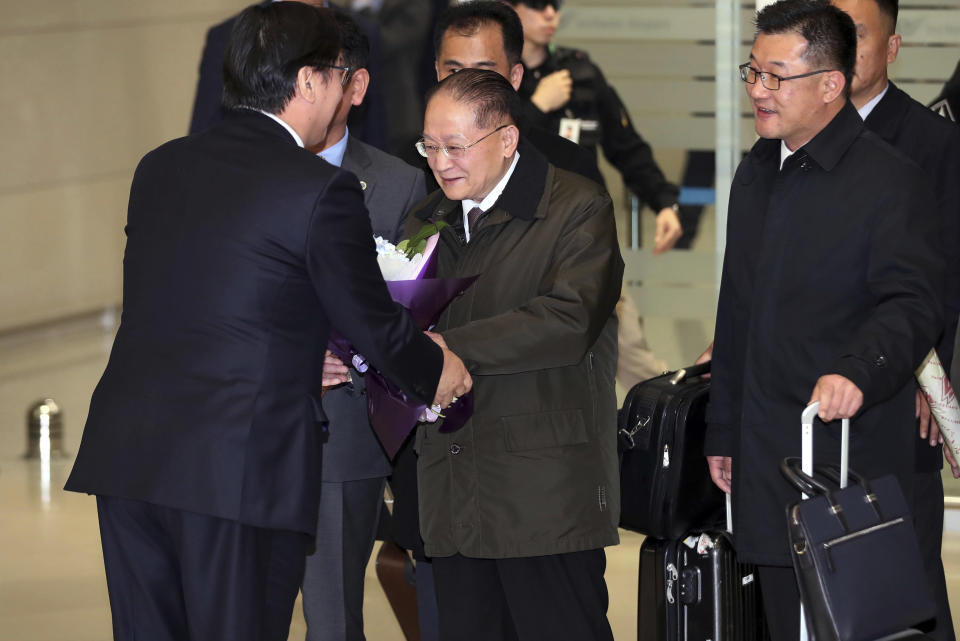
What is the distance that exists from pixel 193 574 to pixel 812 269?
1.41 m

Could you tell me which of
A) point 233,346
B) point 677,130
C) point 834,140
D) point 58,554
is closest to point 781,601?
point 834,140

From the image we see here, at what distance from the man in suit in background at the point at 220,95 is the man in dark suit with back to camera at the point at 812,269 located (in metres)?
1.62

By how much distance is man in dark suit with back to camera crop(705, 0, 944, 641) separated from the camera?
296 cm

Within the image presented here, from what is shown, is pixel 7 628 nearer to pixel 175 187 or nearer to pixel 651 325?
pixel 175 187

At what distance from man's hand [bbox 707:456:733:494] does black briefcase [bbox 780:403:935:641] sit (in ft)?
1.81

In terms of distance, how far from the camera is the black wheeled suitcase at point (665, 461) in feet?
11.3

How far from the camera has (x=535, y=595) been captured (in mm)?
3225

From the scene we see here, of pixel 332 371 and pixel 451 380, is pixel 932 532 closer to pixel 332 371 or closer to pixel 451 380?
pixel 451 380

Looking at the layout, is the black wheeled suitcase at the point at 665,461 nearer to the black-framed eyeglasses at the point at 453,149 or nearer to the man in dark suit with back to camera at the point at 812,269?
the man in dark suit with back to camera at the point at 812,269

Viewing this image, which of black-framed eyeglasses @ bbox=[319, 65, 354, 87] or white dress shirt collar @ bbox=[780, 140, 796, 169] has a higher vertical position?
black-framed eyeglasses @ bbox=[319, 65, 354, 87]

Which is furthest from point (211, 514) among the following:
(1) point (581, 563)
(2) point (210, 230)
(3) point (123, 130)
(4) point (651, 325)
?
(3) point (123, 130)

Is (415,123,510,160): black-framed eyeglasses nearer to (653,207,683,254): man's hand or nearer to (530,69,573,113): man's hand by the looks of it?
(530,69,573,113): man's hand

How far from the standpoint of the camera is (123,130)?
9.77 meters

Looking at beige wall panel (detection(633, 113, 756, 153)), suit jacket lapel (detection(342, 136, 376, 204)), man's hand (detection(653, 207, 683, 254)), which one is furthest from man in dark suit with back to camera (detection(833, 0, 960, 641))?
beige wall panel (detection(633, 113, 756, 153))
